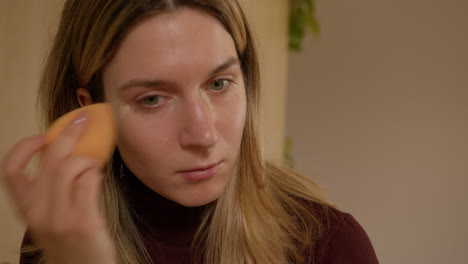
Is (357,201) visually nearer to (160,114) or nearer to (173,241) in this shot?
(173,241)

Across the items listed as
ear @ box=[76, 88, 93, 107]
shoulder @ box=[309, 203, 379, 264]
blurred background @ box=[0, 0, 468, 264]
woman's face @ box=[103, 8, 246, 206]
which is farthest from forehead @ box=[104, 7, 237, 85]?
blurred background @ box=[0, 0, 468, 264]

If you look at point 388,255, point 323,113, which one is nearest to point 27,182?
point 323,113

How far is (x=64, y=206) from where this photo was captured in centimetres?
44

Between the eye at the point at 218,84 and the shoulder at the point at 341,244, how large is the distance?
29 cm

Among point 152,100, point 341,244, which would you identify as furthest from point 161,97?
point 341,244

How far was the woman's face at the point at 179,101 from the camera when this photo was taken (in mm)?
614

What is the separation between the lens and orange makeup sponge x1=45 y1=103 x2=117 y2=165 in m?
0.51

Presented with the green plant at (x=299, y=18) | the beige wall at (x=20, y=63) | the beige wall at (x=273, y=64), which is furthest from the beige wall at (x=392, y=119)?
the beige wall at (x=20, y=63)

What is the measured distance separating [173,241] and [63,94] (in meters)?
0.28

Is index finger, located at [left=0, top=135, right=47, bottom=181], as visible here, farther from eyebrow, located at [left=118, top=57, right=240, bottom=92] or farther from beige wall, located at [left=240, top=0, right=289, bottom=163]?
beige wall, located at [left=240, top=0, right=289, bottom=163]

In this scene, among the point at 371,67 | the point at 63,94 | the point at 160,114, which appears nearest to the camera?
the point at 160,114

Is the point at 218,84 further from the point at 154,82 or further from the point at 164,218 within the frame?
the point at 164,218

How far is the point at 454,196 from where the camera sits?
1.92m

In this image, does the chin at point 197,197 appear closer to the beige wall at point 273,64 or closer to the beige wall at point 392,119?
the beige wall at point 273,64
